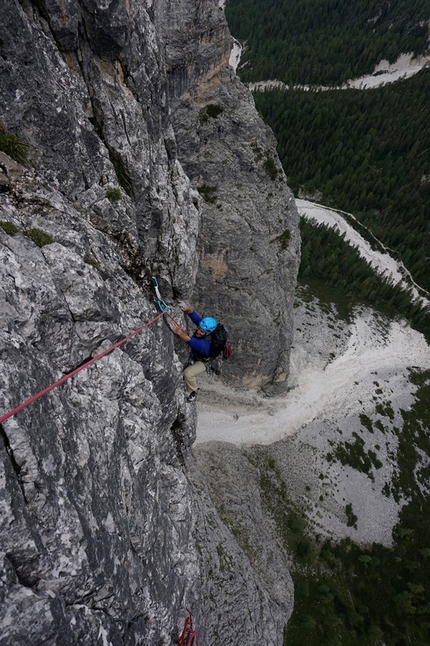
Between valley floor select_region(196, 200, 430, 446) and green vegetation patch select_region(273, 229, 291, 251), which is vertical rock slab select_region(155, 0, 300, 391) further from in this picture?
valley floor select_region(196, 200, 430, 446)

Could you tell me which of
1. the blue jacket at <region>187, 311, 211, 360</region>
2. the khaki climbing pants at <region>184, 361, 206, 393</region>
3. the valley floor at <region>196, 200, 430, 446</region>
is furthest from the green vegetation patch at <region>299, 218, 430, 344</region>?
the blue jacket at <region>187, 311, 211, 360</region>

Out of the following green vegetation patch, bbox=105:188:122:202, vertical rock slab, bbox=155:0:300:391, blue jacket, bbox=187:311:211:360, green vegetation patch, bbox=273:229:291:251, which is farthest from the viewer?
green vegetation patch, bbox=273:229:291:251

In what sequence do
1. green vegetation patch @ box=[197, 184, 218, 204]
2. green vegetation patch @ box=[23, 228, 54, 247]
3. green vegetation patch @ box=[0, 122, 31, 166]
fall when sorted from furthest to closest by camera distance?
1. green vegetation patch @ box=[197, 184, 218, 204]
2. green vegetation patch @ box=[0, 122, 31, 166]
3. green vegetation patch @ box=[23, 228, 54, 247]

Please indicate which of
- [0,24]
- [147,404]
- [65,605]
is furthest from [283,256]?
[65,605]

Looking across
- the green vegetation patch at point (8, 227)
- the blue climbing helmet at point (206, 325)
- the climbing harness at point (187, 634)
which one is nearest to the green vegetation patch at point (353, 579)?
the climbing harness at point (187, 634)

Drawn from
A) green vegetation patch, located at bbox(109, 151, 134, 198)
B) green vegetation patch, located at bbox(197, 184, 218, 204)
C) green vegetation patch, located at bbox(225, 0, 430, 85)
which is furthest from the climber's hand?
green vegetation patch, located at bbox(225, 0, 430, 85)

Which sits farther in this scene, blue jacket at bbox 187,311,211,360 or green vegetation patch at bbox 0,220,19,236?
blue jacket at bbox 187,311,211,360

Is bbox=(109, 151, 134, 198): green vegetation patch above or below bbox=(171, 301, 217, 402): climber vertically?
above

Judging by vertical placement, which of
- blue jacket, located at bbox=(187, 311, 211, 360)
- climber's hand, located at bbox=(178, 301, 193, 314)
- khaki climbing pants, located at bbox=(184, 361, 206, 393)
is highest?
climber's hand, located at bbox=(178, 301, 193, 314)

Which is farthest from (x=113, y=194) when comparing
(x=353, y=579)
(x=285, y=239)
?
(x=353, y=579)
